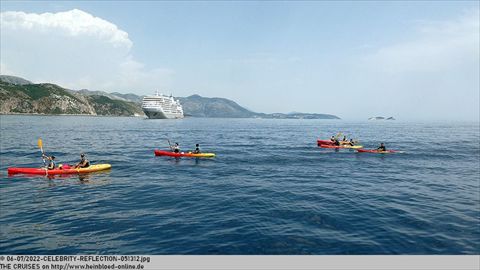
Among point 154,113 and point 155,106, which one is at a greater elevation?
point 155,106

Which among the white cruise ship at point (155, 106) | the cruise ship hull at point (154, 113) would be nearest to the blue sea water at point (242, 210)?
the white cruise ship at point (155, 106)

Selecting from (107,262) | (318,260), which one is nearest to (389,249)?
(318,260)

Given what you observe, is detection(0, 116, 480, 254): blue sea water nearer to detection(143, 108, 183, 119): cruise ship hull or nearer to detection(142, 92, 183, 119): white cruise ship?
detection(142, 92, 183, 119): white cruise ship

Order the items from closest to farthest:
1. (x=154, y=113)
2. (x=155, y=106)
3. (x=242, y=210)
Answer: (x=242, y=210)
(x=155, y=106)
(x=154, y=113)

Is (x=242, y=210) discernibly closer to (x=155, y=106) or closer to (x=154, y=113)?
(x=155, y=106)

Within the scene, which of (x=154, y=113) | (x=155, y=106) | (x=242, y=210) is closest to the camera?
(x=242, y=210)

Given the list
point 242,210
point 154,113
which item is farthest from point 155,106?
point 242,210

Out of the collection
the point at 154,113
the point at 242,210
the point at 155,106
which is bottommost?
the point at 242,210

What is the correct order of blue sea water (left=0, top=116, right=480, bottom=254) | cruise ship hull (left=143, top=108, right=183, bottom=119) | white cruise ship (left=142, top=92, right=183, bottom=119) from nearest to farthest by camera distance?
blue sea water (left=0, top=116, right=480, bottom=254) < white cruise ship (left=142, top=92, right=183, bottom=119) < cruise ship hull (left=143, top=108, right=183, bottom=119)

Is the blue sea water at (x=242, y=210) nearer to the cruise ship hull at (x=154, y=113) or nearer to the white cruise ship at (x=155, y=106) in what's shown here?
the white cruise ship at (x=155, y=106)

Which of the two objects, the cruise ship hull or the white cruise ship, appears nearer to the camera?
the white cruise ship

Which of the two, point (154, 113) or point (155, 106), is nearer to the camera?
point (155, 106)

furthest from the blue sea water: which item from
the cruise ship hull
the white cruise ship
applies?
the cruise ship hull

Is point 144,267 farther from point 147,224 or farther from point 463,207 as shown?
point 463,207
